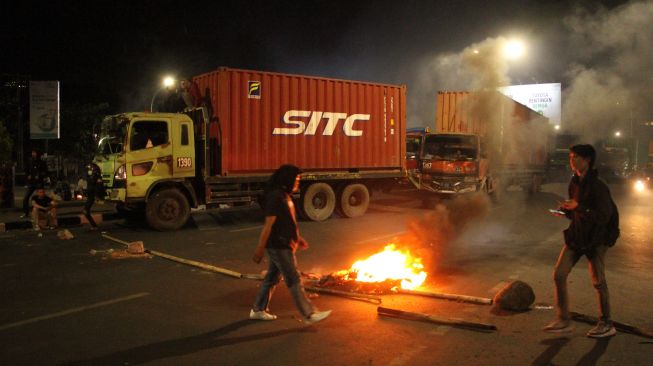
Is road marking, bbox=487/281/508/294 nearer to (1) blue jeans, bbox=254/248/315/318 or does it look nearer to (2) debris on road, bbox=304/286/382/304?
(2) debris on road, bbox=304/286/382/304

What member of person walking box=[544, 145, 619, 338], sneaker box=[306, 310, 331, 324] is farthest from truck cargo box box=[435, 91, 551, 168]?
sneaker box=[306, 310, 331, 324]

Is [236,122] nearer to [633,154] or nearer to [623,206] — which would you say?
[623,206]

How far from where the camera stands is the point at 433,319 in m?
5.27

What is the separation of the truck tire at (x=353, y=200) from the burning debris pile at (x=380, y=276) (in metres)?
6.73

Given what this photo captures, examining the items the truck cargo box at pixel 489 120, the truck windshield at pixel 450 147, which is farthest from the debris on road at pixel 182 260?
the truck cargo box at pixel 489 120

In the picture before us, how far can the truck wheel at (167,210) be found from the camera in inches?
462

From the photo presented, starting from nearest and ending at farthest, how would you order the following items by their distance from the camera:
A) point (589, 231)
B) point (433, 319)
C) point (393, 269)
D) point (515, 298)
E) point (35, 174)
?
point (589, 231) < point (433, 319) < point (515, 298) < point (393, 269) < point (35, 174)

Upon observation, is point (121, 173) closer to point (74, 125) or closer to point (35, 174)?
point (35, 174)

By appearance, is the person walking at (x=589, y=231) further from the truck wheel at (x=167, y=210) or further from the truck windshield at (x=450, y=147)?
the truck windshield at (x=450, y=147)

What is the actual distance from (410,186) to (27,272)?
11270 millimetres

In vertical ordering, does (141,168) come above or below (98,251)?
above

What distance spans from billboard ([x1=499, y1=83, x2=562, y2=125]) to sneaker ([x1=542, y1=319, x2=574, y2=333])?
33.8 metres

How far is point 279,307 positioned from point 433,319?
1.73 meters

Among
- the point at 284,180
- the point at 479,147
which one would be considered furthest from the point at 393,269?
the point at 479,147
